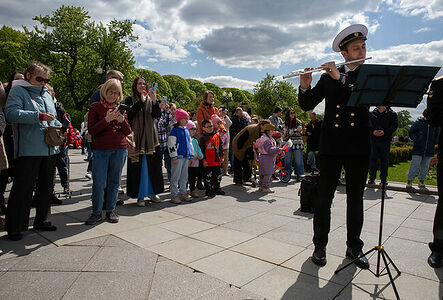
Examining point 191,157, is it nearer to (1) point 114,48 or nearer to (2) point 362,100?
(2) point 362,100

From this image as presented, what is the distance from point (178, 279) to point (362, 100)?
2322mm

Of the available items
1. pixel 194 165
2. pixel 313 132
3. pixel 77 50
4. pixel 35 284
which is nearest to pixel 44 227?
pixel 35 284

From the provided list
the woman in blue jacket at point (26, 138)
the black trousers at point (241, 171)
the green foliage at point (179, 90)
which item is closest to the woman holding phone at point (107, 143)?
the woman in blue jacket at point (26, 138)

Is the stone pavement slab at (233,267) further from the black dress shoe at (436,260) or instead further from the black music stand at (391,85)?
the black dress shoe at (436,260)

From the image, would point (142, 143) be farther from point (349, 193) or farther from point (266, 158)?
point (349, 193)

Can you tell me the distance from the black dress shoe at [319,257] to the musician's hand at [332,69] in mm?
1794

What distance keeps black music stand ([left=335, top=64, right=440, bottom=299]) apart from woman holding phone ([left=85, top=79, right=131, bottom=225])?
320 cm

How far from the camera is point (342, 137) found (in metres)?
3.26

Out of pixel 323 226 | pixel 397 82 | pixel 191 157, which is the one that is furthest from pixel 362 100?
pixel 191 157

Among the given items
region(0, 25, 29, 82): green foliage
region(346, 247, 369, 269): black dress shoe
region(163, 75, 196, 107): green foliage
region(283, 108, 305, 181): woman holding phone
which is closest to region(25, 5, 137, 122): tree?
region(0, 25, 29, 82): green foliage

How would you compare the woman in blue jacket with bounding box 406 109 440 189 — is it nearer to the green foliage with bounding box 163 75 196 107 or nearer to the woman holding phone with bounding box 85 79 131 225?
the woman holding phone with bounding box 85 79 131 225

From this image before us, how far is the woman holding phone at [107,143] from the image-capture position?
455 cm

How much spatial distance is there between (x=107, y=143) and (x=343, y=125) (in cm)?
321

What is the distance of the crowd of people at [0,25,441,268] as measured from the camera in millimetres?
3309
